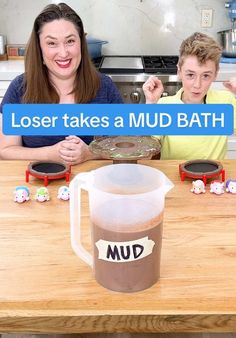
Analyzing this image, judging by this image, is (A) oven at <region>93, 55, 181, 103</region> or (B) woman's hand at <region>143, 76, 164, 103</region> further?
(A) oven at <region>93, 55, 181, 103</region>

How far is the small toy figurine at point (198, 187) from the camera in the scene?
1.33m

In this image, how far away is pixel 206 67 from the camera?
1.84 m

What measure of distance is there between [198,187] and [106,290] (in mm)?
519

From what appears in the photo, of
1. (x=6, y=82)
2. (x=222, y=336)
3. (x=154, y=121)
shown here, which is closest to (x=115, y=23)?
(x=6, y=82)

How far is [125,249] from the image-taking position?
33.0 inches

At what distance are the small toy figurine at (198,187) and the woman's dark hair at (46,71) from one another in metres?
0.77

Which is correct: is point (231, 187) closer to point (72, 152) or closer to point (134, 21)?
point (72, 152)

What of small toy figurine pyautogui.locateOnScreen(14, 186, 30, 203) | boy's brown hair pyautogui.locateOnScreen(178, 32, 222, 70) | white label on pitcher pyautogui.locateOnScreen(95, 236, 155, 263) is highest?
boy's brown hair pyautogui.locateOnScreen(178, 32, 222, 70)

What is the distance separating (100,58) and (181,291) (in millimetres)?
2553

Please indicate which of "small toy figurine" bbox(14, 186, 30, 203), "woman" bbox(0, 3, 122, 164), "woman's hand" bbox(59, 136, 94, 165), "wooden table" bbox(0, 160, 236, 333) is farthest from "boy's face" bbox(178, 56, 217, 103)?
"small toy figurine" bbox(14, 186, 30, 203)

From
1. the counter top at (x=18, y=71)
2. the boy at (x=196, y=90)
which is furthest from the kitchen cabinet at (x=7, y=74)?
the boy at (x=196, y=90)

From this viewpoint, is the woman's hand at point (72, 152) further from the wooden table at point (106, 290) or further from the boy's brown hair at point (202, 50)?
the boy's brown hair at point (202, 50)

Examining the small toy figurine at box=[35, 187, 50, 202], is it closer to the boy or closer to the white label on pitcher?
the white label on pitcher

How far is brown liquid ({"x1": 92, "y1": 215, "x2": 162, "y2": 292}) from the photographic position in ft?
2.76
